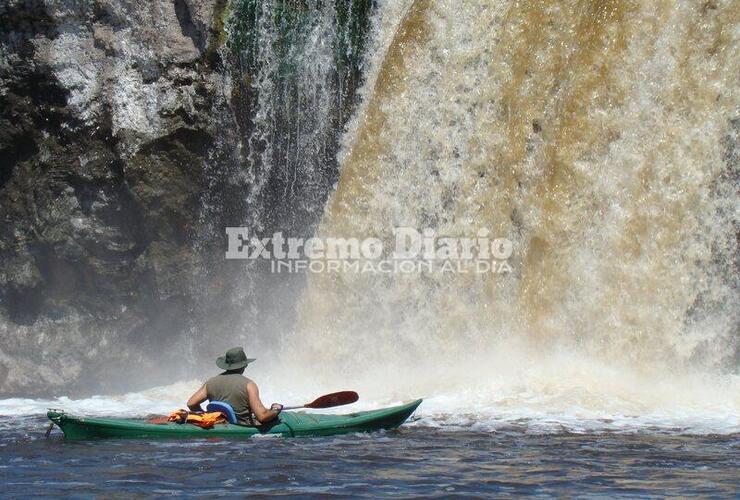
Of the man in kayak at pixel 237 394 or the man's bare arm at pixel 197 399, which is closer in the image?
the man in kayak at pixel 237 394

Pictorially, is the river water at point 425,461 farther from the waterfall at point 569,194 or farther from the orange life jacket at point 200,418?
the waterfall at point 569,194

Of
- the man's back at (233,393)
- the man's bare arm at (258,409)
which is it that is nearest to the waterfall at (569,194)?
the man's bare arm at (258,409)

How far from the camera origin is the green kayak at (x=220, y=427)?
8.45 m

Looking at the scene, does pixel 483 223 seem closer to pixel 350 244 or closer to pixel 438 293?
pixel 438 293

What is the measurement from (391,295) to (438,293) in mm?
644

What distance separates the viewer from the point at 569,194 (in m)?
11.8

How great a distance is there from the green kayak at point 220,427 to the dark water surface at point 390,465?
9 centimetres

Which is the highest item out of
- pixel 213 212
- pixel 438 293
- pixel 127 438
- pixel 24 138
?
pixel 24 138

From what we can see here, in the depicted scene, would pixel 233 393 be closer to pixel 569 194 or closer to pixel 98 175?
pixel 569 194

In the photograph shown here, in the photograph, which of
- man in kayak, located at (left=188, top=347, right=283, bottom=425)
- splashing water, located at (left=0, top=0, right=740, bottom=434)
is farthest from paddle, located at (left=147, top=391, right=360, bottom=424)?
splashing water, located at (left=0, top=0, right=740, bottom=434)

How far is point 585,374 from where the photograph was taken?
37.0 ft

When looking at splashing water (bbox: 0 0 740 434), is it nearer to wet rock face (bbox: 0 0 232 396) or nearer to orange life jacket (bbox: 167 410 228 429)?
wet rock face (bbox: 0 0 232 396)

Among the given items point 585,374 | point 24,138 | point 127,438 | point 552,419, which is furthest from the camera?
point 24,138

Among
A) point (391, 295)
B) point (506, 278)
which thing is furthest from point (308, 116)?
point (506, 278)
